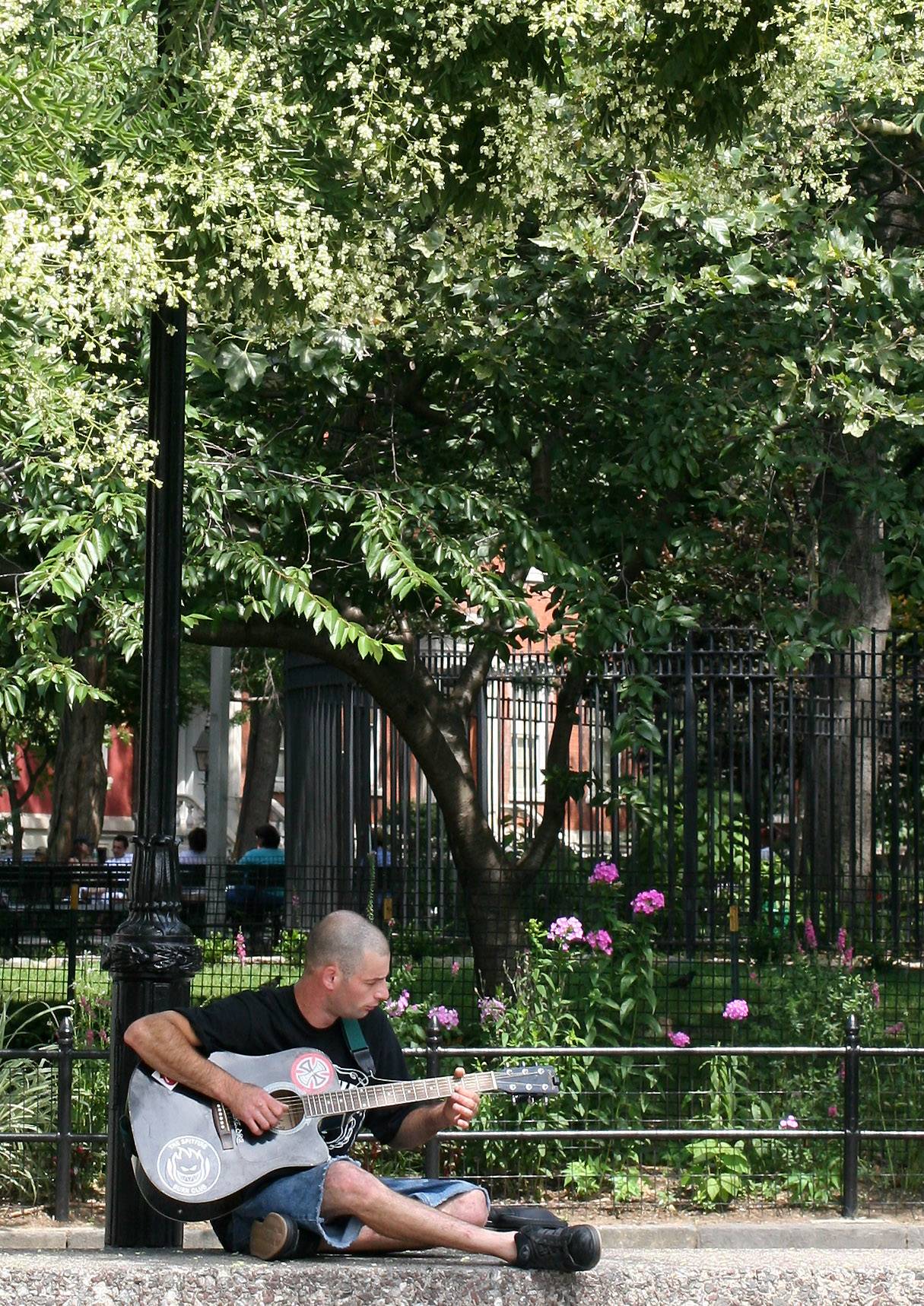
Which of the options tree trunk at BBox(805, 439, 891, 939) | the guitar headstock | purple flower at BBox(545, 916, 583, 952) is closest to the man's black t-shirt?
the guitar headstock

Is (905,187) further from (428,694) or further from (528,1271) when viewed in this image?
(528,1271)

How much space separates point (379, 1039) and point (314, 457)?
6.01 metres

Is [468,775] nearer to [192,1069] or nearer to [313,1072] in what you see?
[313,1072]

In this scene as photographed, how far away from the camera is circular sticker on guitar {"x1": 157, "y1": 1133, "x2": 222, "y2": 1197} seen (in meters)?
4.62

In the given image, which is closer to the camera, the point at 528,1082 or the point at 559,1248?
the point at 559,1248

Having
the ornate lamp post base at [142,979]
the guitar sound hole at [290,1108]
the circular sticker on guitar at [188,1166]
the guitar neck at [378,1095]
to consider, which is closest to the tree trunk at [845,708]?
the ornate lamp post base at [142,979]

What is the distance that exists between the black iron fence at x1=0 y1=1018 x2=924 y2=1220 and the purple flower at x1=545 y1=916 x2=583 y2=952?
0.73 metres

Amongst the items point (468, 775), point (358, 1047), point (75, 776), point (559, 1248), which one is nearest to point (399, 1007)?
point (468, 775)

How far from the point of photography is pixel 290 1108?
15.6 feet

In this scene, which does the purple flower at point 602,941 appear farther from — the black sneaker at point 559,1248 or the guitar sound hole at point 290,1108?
the black sneaker at point 559,1248

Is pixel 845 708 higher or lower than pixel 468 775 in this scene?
higher

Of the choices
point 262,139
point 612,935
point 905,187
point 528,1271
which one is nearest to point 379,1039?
point 528,1271

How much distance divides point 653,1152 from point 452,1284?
19.8ft

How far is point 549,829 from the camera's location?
38.6 ft
